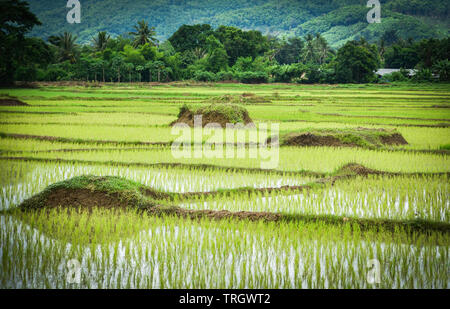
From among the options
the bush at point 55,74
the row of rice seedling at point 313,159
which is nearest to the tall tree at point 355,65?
the bush at point 55,74

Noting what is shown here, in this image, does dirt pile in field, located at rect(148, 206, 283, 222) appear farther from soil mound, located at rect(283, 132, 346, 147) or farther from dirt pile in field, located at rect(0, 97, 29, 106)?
dirt pile in field, located at rect(0, 97, 29, 106)

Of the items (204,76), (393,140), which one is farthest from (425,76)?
(393,140)

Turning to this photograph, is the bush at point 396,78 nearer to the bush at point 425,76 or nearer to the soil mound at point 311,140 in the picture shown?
the bush at point 425,76

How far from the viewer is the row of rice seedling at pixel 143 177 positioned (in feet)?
15.8

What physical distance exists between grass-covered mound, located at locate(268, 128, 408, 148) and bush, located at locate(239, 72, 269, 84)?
32661 mm

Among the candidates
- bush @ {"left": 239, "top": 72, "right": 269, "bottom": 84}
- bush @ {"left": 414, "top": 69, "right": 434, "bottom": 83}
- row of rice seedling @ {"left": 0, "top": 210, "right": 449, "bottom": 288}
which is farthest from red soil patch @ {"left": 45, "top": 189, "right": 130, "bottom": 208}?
bush @ {"left": 239, "top": 72, "right": 269, "bottom": 84}

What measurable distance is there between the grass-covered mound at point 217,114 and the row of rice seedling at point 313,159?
3844 mm

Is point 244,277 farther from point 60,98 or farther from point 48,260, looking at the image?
point 60,98

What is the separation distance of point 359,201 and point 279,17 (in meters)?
171

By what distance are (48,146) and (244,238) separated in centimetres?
555

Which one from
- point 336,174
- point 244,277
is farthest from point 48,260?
point 336,174

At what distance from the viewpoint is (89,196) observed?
4.05 m

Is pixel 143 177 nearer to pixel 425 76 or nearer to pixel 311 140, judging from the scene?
pixel 311 140
